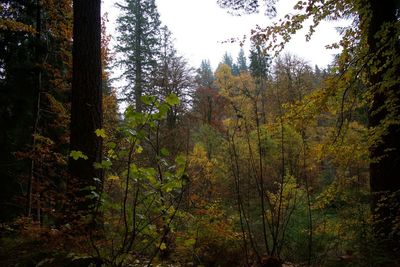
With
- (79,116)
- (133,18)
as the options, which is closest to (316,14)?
(79,116)

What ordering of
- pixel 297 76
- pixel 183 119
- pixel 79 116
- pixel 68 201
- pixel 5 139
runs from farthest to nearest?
pixel 297 76 → pixel 183 119 → pixel 5 139 → pixel 79 116 → pixel 68 201

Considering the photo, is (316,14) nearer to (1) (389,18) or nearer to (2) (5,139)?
(1) (389,18)

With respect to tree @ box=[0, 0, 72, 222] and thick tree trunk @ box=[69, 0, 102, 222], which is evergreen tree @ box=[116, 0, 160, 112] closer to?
tree @ box=[0, 0, 72, 222]

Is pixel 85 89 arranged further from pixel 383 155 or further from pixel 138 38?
pixel 138 38

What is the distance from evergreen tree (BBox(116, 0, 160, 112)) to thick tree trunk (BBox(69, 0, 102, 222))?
16089mm

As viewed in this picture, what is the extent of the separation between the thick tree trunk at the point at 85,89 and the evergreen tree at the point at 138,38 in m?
16.1

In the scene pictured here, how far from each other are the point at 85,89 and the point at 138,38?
18450 mm

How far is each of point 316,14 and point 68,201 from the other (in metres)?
4.04

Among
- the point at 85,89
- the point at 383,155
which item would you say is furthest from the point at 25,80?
the point at 383,155

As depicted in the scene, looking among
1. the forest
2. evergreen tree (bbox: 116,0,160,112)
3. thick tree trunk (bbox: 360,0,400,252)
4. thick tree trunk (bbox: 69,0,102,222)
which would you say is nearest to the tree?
the forest

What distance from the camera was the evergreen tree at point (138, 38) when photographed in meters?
20.6

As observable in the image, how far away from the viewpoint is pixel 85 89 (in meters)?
4.05

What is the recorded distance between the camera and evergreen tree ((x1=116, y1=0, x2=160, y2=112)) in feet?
67.7

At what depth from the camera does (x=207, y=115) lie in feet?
65.3
